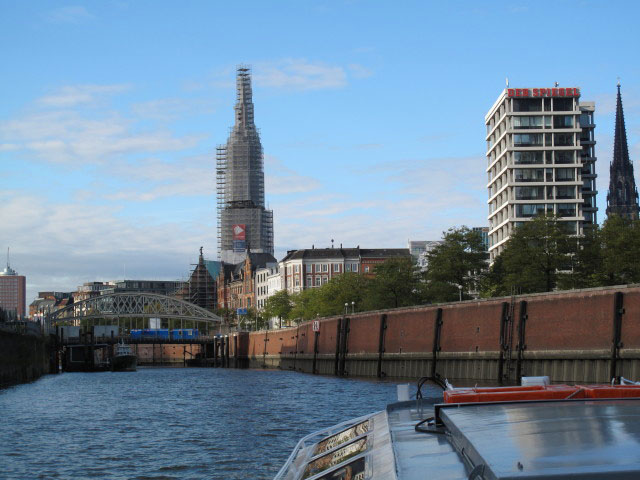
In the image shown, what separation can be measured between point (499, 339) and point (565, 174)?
67.2m

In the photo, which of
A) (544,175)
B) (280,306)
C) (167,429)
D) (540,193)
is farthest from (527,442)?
(280,306)

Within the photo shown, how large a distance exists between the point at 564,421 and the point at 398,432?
3188 mm

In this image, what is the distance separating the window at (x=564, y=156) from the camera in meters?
125

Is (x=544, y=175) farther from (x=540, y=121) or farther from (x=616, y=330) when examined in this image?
(x=616, y=330)

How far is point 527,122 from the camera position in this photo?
410 feet

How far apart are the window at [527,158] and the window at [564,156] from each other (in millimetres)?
2459

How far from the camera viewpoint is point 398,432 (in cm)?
1112

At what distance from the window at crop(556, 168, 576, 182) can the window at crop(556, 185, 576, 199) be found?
97 cm

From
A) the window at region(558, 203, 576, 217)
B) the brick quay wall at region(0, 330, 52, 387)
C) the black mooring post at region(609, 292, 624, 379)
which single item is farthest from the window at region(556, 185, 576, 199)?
the black mooring post at region(609, 292, 624, 379)

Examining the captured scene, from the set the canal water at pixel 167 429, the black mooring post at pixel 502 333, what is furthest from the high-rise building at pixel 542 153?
the canal water at pixel 167 429

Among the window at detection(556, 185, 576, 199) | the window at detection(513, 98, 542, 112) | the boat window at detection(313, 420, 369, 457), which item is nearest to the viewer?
the boat window at detection(313, 420, 369, 457)

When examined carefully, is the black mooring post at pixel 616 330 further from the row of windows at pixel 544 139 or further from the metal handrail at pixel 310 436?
the row of windows at pixel 544 139

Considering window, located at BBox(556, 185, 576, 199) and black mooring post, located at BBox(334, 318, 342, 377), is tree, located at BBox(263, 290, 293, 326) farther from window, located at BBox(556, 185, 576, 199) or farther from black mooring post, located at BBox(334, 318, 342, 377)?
black mooring post, located at BBox(334, 318, 342, 377)

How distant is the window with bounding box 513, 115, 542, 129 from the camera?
124812mm
